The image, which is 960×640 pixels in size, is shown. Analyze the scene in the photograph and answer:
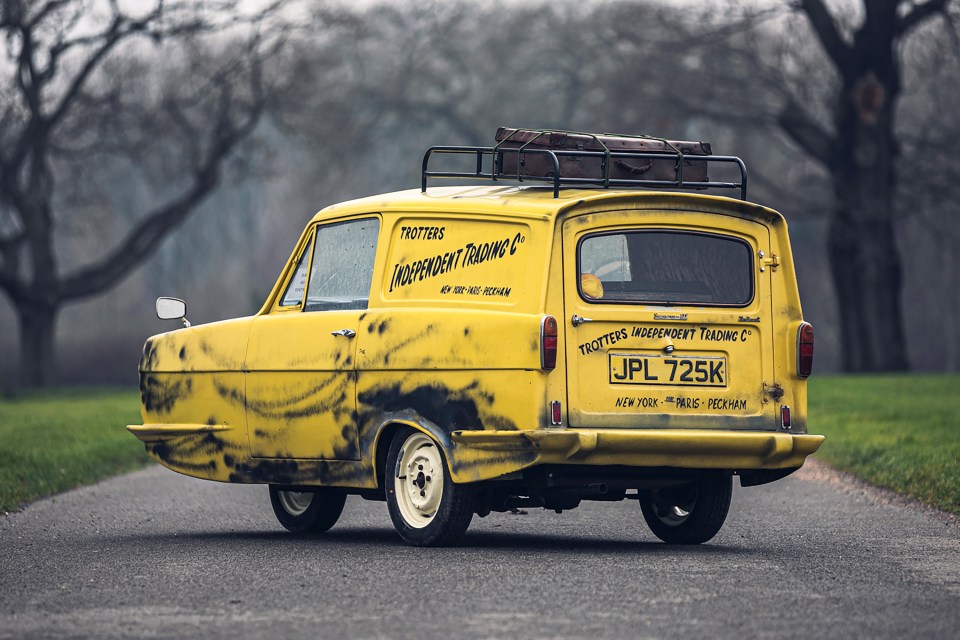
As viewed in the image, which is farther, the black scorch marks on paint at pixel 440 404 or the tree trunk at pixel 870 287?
the tree trunk at pixel 870 287

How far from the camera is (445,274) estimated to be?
925 cm

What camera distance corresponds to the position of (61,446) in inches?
683

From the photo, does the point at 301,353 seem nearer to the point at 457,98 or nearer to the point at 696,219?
the point at 696,219

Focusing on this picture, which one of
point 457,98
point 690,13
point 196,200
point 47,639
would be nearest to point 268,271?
point 457,98

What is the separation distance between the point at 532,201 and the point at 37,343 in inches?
1197

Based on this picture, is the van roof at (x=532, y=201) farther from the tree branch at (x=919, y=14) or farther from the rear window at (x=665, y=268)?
the tree branch at (x=919, y=14)

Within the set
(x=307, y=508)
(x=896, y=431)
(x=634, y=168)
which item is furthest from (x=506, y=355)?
(x=896, y=431)

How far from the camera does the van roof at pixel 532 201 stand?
9.03m

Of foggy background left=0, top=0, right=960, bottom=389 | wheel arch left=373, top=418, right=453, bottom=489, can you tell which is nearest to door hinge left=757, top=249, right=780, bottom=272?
wheel arch left=373, top=418, right=453, bottom=489

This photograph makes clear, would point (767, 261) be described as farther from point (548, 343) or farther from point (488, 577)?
point (488, 577)

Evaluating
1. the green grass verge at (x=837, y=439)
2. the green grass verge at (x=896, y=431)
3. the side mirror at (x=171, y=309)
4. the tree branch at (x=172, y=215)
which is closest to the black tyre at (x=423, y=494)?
the side mirror at (x=171, y=309)

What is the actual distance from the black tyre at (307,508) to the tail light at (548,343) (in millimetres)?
2204

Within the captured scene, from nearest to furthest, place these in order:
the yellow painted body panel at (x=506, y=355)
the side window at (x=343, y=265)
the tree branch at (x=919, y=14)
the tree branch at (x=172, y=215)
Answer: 1. the yellow painted body panel at (x=506, y=355)
2. the side window at (x=343, y=265)
3. the tree branch at (x=919, y=14)
4. the tree branch at (x=172, y=215)

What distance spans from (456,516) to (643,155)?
2313 millimetres
